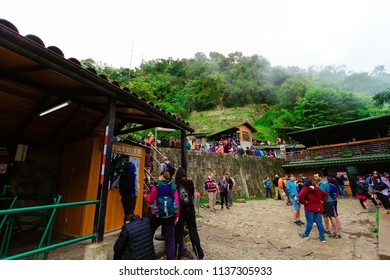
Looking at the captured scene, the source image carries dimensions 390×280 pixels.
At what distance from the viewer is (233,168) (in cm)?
1627

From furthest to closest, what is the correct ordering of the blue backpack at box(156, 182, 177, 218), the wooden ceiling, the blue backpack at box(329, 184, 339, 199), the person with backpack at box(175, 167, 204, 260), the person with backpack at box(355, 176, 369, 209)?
1. the person with backpack at box(355, 176, 369, 209)
2. the blue backpack at box(329, 184, 339, 199)
3. the person with backpack at box(175, 167, 204, 260)
4. the blue backpack at box(156, 182, 177, 218)
5. the wooden ceiling

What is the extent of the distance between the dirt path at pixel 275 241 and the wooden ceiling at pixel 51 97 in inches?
136

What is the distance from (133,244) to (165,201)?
0.86m

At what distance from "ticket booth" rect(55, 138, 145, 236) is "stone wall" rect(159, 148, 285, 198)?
7.18m

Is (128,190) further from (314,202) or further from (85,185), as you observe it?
(314,202)

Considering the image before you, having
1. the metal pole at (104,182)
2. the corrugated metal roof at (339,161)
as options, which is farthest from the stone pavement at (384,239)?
the corrugated metal roof at (339,161)

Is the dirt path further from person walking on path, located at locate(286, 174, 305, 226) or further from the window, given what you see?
the window

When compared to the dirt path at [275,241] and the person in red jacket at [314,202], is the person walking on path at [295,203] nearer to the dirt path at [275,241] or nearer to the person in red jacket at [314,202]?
the dirt path at [275,241]

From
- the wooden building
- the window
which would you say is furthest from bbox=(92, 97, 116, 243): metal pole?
the window

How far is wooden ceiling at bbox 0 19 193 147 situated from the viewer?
2367mm

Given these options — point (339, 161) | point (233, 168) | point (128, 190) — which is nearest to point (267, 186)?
point (233, 168)

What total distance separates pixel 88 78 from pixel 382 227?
9563 mm
